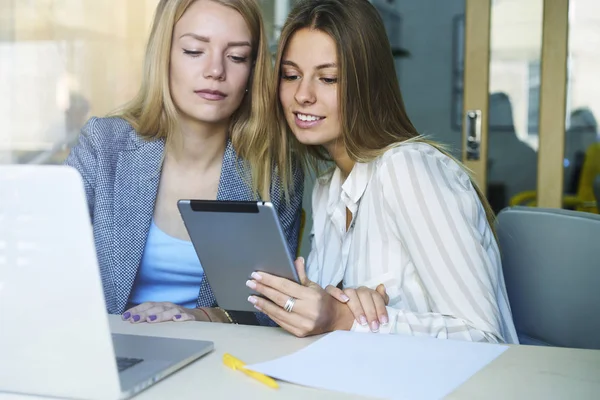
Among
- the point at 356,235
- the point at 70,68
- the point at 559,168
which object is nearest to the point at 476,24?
the point at 559,168

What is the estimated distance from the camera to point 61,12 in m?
4.77

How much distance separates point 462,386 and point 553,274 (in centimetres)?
61

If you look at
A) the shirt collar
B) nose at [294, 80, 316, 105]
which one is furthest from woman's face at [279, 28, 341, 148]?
the shirt collar

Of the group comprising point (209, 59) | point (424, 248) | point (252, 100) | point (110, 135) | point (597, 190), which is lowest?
point (597, 190)

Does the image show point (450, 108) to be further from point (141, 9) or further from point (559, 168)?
point (141, 9)

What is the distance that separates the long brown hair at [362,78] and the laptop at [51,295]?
0.95m

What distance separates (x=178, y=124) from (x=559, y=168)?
2.16 m

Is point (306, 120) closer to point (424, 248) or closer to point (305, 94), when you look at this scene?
point (305, 94)

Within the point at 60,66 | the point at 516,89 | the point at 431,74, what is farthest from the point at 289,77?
the point at 431,74

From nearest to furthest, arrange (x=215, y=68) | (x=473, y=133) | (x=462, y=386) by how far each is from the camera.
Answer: (x=462, y=386)
(x=215, y=68)
(x=473, y=133)

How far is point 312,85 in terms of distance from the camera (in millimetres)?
1632

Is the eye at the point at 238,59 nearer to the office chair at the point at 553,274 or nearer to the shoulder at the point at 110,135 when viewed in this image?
the shoulder at the point at 110,135

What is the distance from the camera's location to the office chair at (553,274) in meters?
1.28

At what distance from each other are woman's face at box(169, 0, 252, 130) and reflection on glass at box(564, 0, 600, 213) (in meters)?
2.12
